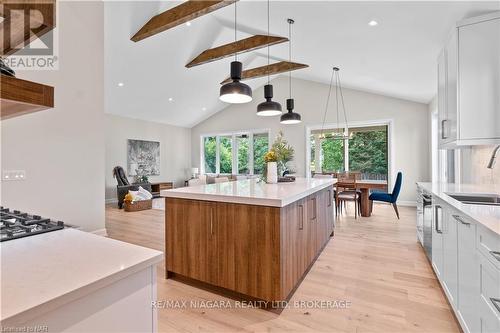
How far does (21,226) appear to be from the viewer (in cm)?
103

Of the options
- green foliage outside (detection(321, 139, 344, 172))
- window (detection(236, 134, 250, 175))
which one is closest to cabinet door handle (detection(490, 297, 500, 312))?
green foliage outside (detection(321, 139, 344, 172))

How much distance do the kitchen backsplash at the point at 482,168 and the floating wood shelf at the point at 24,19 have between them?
12.0 feet

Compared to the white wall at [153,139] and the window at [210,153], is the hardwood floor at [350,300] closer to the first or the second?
the white wall at [153,139]

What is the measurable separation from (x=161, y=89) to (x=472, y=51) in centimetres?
652

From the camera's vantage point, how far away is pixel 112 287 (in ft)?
2.29

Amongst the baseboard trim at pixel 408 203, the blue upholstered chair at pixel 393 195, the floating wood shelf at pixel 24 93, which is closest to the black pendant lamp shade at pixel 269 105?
the floating wood shelf at pixel 24 93

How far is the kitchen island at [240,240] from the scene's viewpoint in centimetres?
189

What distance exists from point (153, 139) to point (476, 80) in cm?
857

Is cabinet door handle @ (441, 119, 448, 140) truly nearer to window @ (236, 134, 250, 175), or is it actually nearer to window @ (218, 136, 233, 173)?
window @ (236, 134, 250, 175)

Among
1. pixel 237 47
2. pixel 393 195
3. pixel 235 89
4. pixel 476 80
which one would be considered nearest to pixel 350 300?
pixel 235 89

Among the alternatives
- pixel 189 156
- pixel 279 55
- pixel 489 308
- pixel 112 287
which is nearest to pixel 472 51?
pixel 489 308

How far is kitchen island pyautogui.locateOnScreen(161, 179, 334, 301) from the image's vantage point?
189cm

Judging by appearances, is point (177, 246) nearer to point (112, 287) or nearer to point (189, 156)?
point (112, 287)

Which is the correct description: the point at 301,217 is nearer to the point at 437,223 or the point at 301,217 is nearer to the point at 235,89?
the point at 437,223
